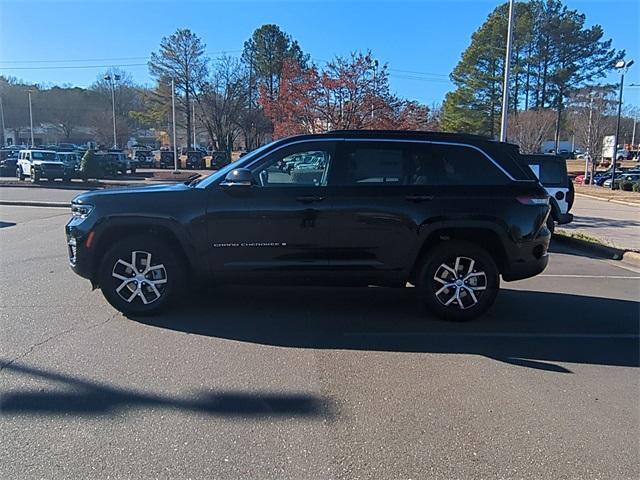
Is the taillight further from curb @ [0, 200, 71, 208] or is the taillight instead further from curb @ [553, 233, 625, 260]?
curb @ [0, 200, 71, 208]

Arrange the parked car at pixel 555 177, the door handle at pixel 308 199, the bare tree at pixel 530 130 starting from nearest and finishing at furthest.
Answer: the door handle at pixel 308 199 < the parked car at pixel 555 177 < the bare tree at pixel 530 130

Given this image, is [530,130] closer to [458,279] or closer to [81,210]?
[458,279]

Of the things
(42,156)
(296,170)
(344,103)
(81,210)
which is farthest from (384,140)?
(42,156)

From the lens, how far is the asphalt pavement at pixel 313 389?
2805 mm

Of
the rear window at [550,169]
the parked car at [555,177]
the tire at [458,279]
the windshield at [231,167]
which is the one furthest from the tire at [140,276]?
the rear window at [550,169]

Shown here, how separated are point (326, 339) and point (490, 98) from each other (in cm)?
5121

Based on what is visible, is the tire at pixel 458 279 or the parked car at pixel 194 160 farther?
the parked car at pixel 194 160

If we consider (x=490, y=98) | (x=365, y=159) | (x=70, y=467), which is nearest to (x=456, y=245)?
(x=365, y=159)

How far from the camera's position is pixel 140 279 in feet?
16.7

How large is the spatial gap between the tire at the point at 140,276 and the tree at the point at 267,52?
56.6 m

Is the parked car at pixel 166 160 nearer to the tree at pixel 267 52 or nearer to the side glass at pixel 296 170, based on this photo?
the tree at pixel 267 52

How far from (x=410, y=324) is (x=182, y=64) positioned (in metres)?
53.8

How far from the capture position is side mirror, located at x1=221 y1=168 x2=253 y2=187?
4840 mm

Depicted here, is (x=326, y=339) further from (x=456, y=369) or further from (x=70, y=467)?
(x=70, y=467)
